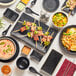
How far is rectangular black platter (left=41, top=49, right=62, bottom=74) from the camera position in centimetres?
236

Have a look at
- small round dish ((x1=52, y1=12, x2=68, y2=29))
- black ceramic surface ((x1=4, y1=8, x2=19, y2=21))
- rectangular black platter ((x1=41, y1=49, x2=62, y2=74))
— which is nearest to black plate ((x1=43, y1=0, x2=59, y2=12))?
small round dish ((x1=52, y1=12, x2=68, y2=29))

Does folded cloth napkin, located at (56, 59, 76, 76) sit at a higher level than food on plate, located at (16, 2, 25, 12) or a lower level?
lower

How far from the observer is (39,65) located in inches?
94.0

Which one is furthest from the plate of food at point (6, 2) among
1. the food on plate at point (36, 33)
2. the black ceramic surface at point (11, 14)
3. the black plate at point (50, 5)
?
the black plate at point (50, 5)

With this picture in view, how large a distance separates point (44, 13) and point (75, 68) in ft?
2.45

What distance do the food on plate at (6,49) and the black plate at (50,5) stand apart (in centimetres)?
61

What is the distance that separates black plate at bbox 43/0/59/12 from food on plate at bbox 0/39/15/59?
61cm

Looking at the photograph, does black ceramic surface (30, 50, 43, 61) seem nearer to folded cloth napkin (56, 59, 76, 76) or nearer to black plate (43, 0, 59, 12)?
folded cloth napkin (56, 59, 76, 76)

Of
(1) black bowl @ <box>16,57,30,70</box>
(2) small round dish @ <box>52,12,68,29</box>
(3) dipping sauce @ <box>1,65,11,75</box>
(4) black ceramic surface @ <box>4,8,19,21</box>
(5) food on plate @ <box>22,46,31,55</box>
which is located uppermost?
(2) small round dish @ <box>52,12,68,29</box>

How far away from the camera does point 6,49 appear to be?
7.73ft

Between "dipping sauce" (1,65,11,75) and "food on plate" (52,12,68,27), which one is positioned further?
"food on plate" (52,12,68,27)

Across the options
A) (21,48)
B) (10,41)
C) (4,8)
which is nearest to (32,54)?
(21,48)

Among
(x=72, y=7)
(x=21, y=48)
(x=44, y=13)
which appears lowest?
(x=21, y=48)

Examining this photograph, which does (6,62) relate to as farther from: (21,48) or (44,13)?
(44,13)
